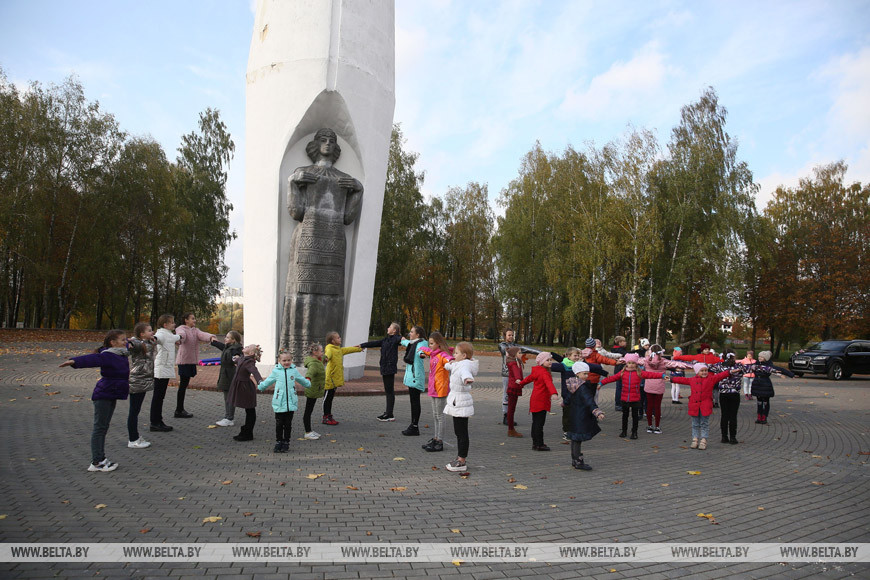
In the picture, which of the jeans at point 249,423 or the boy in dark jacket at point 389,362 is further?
the boy in dark jacket at point 389,362

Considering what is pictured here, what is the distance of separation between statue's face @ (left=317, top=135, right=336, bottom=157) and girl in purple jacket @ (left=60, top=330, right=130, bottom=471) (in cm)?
772

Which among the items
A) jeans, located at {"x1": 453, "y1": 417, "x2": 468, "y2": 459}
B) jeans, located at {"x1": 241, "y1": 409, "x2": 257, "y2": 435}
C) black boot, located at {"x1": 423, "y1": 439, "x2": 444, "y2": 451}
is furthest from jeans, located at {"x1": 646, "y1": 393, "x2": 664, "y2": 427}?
jeans, located at {"x1": 241, "y1": 409, "x2": 257, "y2": 435}

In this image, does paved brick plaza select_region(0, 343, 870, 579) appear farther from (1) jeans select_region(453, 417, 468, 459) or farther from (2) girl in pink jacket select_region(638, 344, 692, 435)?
(2) girl in pink jacket select_region(638, 344, 692, 435)

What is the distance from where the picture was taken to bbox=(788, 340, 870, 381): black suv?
19.8 m

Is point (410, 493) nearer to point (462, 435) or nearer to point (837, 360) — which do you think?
point (462, 435)

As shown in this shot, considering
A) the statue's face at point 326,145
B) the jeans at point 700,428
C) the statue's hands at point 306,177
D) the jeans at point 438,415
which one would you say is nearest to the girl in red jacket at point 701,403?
the jeans at point 700,428

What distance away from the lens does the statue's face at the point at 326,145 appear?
1240cm

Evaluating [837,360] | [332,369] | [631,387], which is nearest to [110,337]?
[332,369]

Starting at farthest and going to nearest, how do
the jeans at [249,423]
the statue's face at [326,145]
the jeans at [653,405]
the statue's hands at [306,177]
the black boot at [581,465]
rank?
1. the statue's face at [326,145]
2. the statue's hands at [306,177]
3. the jeans at [653,405]
4. the jeans at [249,423]
5. the black boot at [581,465]

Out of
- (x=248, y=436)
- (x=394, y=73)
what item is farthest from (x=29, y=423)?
(x=394, y=73)

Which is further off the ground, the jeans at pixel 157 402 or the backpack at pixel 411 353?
the backpack at pixel 411 353

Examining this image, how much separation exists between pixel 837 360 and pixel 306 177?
20382mm

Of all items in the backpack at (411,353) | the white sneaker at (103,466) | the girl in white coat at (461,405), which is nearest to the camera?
the white sneaker at (103,466)

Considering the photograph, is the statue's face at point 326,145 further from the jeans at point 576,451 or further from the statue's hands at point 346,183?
the jeans at point 576,451
